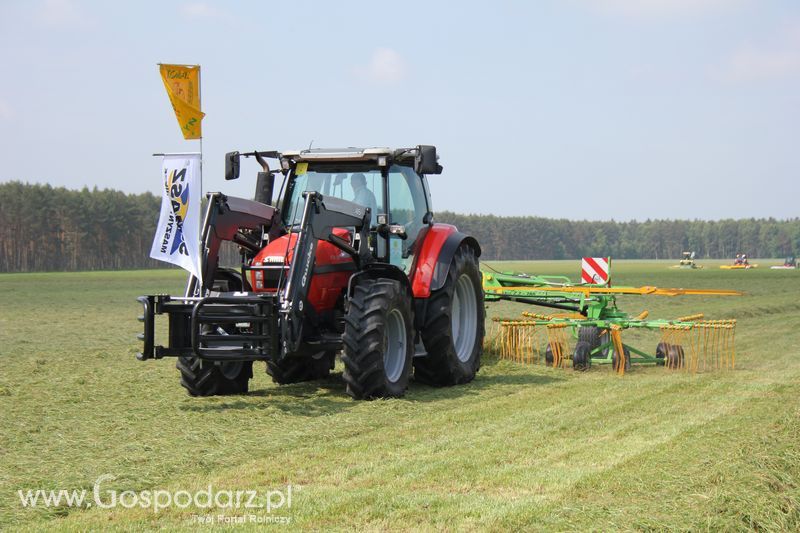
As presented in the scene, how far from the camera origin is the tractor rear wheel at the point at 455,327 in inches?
397

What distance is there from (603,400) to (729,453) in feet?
10.4

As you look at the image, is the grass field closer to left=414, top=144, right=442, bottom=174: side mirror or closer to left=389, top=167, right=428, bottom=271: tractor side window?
left=389, top=167, right=428, bottom=271: tractor side window

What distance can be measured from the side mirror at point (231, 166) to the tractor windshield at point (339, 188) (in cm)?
60

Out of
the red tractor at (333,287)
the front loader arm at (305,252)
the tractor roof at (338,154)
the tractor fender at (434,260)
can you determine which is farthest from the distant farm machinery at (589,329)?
the front loader arm at (305,252)

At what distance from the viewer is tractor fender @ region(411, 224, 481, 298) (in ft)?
32.9

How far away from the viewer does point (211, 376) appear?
362 inches

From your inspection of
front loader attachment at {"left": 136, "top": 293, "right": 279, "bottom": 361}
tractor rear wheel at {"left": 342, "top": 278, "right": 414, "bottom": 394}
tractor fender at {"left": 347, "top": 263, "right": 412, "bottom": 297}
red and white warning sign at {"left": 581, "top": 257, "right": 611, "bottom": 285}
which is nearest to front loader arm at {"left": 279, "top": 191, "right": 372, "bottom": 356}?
front loader attachment at {"left": 136, "top": 293, "right": 279, "bottom": 361}

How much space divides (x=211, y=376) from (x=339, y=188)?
238 cm

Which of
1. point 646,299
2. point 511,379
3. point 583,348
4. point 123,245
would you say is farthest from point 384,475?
point 123,245

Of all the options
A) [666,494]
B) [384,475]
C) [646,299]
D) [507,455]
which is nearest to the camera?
[666,494]

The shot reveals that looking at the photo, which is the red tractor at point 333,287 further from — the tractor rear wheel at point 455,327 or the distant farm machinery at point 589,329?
the distant farm machinery at point 589,329

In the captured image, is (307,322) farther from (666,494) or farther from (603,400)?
(666,494)

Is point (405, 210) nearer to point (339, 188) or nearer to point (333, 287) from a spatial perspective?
point (339, 188)

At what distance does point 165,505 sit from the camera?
209 inches
